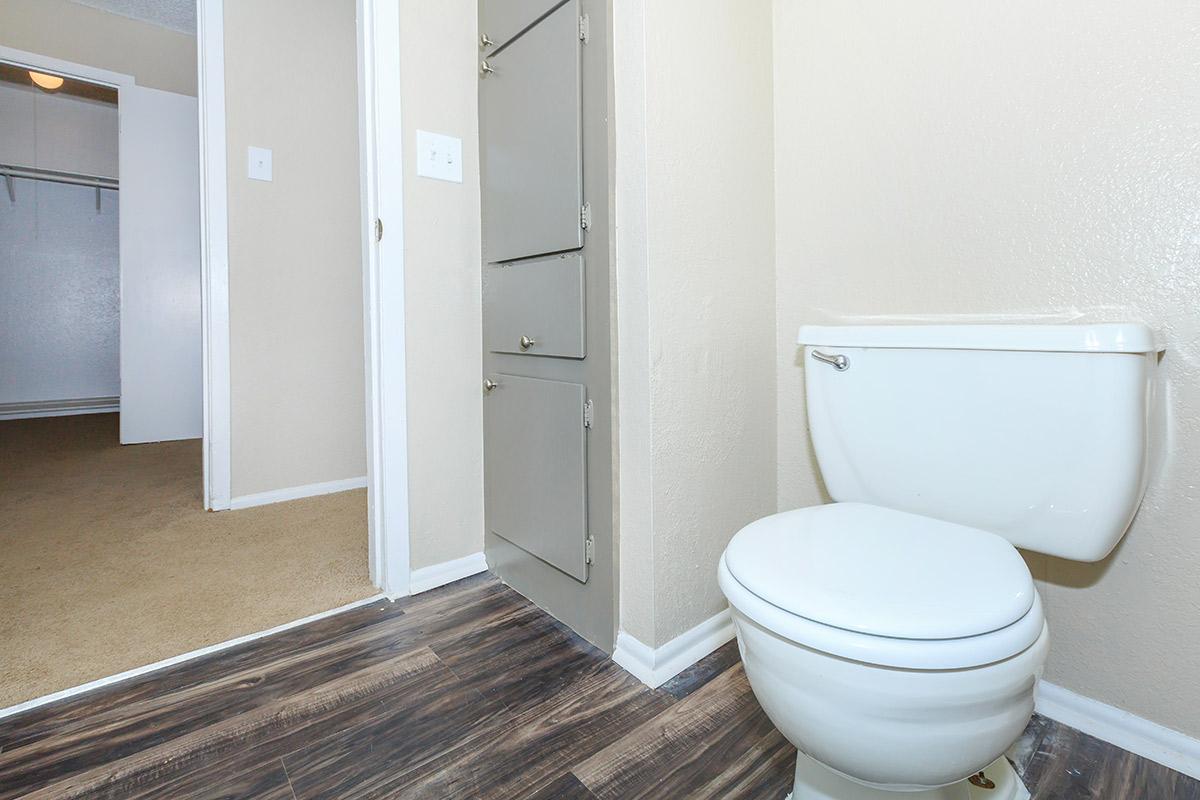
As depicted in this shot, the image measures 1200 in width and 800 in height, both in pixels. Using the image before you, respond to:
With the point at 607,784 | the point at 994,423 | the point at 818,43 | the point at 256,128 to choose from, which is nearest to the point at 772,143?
the point at 818,43

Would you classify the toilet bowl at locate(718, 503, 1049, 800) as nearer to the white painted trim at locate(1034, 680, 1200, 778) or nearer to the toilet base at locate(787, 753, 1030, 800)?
the toilet base at locate(787, 753, 1030, 800)

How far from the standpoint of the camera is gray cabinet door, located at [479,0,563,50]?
1.27 m

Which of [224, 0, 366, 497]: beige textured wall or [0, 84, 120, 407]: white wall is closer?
[224, 0, 366, 497]: beige textured wall

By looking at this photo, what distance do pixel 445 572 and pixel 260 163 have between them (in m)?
1.83

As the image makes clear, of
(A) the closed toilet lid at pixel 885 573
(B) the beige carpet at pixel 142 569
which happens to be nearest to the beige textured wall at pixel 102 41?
(B) the beige carpet at pixel 142 569

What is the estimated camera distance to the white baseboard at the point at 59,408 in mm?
4523

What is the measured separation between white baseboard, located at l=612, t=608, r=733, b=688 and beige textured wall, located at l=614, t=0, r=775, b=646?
2 cm

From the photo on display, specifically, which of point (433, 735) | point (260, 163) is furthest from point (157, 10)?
point (433, 735)

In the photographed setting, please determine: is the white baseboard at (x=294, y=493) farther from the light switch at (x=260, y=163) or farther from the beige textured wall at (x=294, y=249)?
the light switch at (x=260, y=163)

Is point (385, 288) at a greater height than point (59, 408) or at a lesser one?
greater

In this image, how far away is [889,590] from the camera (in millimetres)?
632

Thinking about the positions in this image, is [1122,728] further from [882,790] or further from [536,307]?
[536,307]

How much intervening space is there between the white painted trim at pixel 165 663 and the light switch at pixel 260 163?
1766 mm

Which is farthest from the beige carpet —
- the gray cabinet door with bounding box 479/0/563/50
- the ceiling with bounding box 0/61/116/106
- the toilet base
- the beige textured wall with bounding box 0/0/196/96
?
the ceiling with bounding box 0/61/116/106
